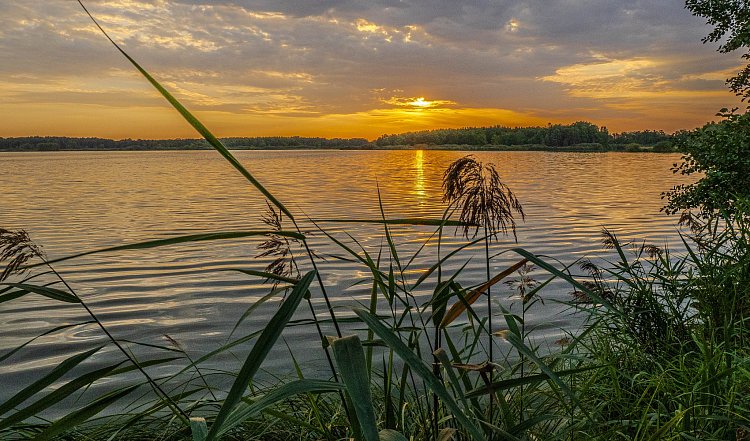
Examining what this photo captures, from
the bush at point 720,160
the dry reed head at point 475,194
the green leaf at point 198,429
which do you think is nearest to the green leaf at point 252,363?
the green leaf at point 198,429

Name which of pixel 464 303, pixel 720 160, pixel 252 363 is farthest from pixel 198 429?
pixel 720 160

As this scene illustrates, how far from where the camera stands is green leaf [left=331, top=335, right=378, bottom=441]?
1.24m

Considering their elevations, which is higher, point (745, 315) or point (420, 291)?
point (745, 315)

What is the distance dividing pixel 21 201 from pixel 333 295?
19832 millimetres

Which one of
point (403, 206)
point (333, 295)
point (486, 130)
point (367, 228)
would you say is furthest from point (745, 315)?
point (486, 130)

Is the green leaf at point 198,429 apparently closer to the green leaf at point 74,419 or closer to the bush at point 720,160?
the green leaf at point 74,419

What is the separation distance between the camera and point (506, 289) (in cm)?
927

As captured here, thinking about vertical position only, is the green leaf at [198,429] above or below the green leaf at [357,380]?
below

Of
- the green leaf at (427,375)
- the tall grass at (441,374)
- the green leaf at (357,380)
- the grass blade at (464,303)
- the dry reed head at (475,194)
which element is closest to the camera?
the green leaf at (357,380)

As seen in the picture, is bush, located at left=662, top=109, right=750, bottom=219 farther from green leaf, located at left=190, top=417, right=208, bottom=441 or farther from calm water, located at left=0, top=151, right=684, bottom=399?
green leaf, located at left=190, top=417, right=208, bottom=441

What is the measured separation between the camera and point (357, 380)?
1.31 metres

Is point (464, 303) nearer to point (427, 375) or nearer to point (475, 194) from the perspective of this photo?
point (427, 375)

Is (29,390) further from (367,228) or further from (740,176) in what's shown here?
(367,228)

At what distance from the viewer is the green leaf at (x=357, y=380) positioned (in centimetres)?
124
